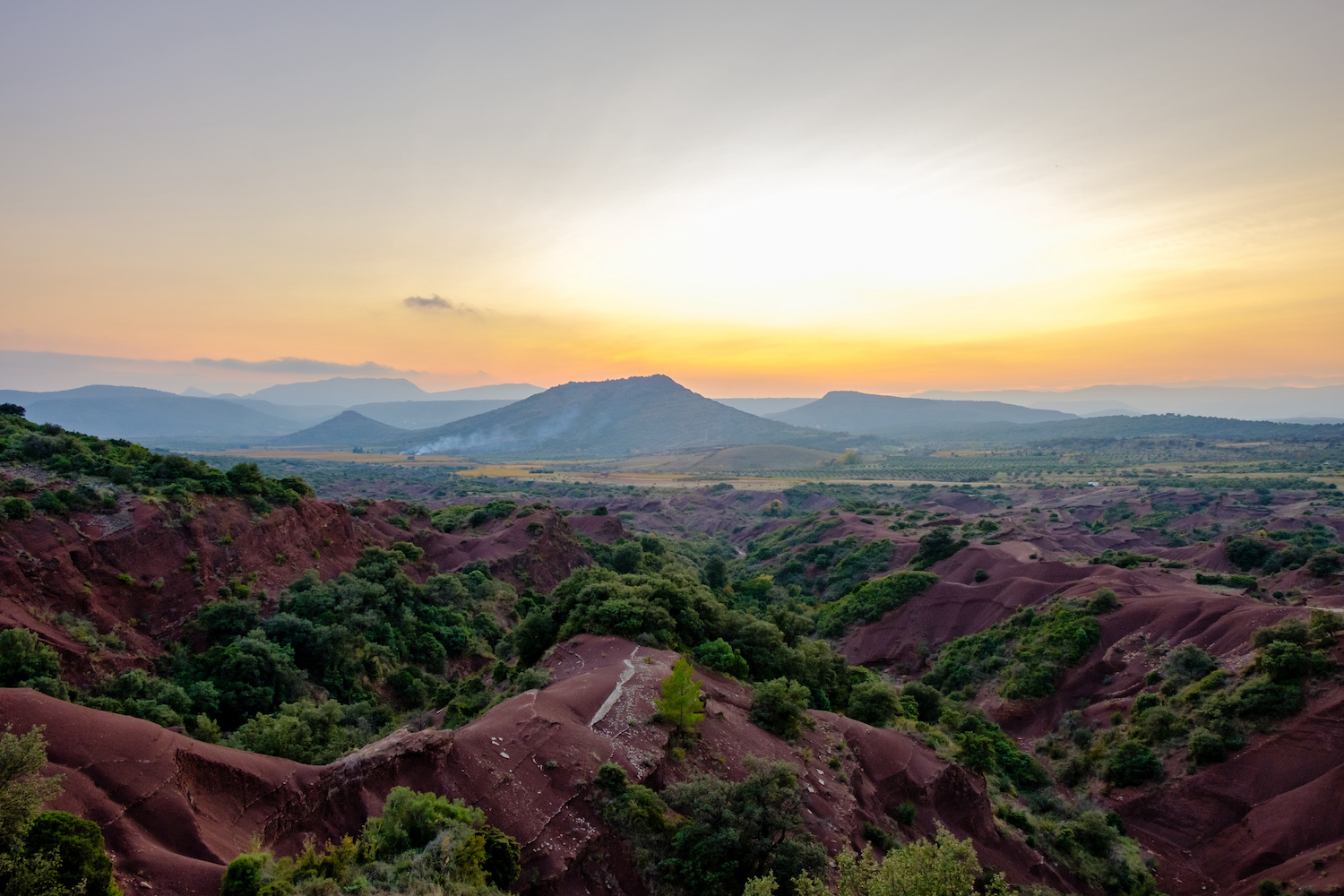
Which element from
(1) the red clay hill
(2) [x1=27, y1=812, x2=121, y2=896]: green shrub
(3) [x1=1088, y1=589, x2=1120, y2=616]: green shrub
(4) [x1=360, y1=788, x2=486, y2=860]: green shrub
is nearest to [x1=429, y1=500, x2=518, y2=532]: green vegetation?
(1) the red clay hill

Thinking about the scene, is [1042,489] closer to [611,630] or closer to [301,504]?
[611,630]

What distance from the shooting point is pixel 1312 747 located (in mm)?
27406

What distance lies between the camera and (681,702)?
22.7 m

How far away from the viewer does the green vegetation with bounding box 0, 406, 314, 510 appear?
31297 mm

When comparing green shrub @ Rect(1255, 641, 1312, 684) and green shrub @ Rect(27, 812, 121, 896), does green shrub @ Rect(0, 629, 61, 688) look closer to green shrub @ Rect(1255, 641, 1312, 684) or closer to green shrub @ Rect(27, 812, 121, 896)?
green shrub @ Rect(27, 812, 121, 896)

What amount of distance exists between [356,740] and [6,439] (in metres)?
27.6

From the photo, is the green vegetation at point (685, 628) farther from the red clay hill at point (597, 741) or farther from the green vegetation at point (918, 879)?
the green vegetation at point (918, 879)

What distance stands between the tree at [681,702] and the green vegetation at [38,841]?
1537 cm

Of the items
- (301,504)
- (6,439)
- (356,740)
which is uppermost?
(6,439)

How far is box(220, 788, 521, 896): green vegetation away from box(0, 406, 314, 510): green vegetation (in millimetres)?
27068

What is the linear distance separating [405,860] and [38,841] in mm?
6480

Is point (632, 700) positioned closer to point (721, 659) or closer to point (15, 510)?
point (721, 659)

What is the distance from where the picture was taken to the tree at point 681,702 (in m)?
22.7

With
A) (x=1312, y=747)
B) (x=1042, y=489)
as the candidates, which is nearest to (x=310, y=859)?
(x=1312, y=747)
